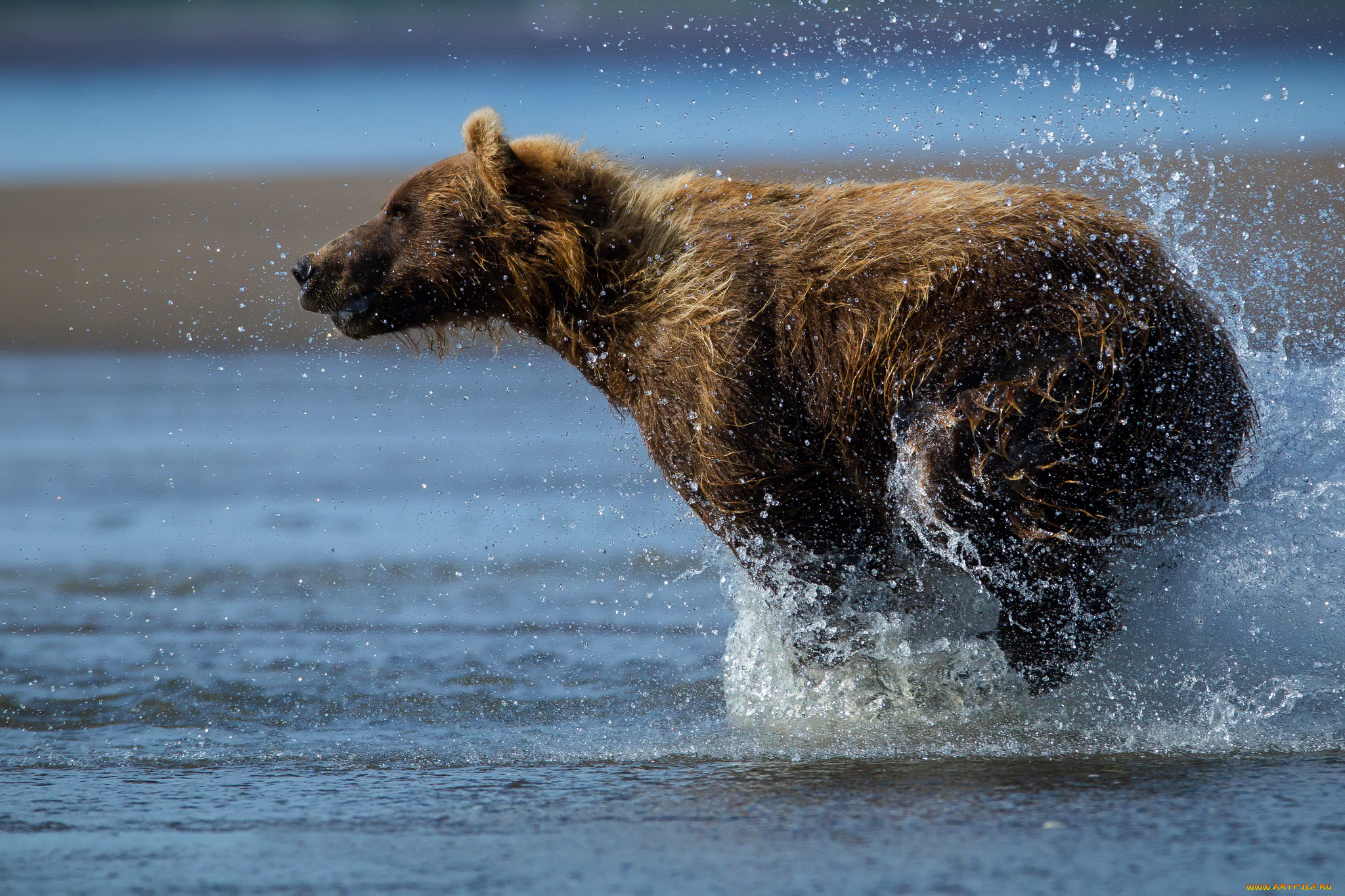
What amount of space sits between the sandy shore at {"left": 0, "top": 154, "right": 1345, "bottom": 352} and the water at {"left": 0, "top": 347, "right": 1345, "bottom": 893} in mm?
8239

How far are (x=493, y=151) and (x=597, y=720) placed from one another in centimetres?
204

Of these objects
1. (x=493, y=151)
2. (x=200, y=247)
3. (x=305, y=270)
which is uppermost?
(x=200, y=247)

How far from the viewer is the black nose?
5031 mm

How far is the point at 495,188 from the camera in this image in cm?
484

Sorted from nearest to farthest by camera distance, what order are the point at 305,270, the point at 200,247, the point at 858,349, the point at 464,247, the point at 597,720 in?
the point at 858,349 → the point at 597,720 → the point at 464,247 → the point at 305,270 → the point at 200,247

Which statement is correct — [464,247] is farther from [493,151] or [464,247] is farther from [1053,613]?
[1053,613]

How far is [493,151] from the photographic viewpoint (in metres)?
4.82

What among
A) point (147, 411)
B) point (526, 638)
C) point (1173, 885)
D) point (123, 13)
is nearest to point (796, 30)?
point (123, 13)

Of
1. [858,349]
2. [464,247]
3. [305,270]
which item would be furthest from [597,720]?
[305,270]

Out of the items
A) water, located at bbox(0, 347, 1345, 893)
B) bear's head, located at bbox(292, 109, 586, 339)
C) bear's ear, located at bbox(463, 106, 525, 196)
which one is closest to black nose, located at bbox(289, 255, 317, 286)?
bear's head, located at bbox(292, 109, 586, 339)

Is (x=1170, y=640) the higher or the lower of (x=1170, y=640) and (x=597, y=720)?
the higher

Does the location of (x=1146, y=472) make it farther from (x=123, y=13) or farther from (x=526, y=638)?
(x=123, y=13)

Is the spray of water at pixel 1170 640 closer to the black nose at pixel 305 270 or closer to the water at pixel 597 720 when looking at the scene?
the water at pixel 597 720

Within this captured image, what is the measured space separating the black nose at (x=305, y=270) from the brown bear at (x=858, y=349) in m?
0.01
